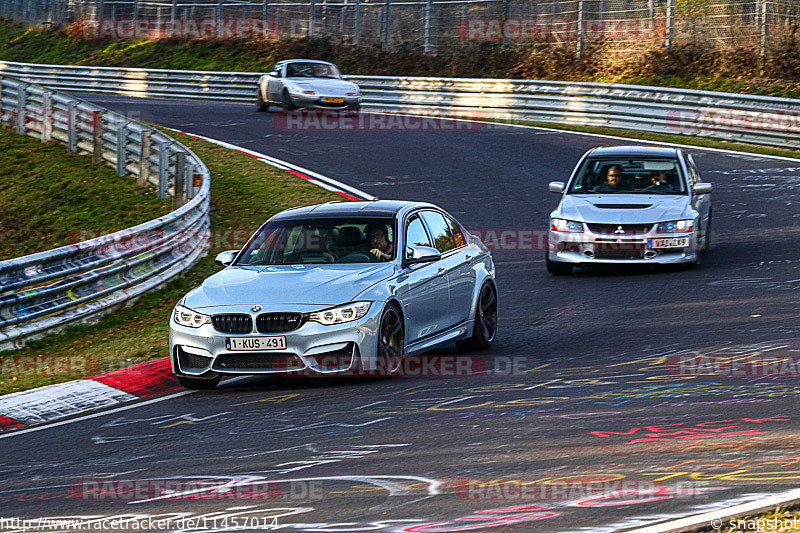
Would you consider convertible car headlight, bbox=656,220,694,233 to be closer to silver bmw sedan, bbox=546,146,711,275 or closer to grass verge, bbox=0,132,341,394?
silver bmw sedan, bbox=546,146,711,275

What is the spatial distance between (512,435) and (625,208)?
8547mm

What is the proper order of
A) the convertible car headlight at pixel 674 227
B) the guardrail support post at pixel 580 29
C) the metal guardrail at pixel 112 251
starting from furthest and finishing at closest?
the guardrail support post at pixel 580 29 → the convertible car headlight at pixel 674 227 → the metal guardrail at pixel 112 251

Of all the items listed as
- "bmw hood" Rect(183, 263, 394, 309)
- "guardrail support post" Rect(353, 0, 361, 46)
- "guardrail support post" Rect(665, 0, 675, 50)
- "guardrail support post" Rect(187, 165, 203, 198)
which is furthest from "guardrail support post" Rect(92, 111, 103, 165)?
"guardrail support post" Rect(353, 0, 361, 46)

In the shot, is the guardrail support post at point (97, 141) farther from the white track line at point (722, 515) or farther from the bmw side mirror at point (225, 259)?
the white track line at point (722, 515)

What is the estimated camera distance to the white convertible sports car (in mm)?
32156

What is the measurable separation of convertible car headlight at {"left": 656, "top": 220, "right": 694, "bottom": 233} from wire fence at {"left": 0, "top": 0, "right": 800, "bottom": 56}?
20352mm

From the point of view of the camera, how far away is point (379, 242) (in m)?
10.8

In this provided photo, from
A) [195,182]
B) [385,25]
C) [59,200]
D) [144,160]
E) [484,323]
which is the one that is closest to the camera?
[484,323]

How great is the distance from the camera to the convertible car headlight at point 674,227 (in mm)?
15547

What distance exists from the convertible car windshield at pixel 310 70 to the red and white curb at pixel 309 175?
4505 mm

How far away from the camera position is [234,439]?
805 centimetres

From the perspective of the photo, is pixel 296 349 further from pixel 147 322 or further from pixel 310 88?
pixel 310 88

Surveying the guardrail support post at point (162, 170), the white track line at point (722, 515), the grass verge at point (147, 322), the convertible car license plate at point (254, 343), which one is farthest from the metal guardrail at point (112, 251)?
the white track line at point (722, 515)

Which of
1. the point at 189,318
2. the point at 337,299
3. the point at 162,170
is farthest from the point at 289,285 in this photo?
the point at 162,170
